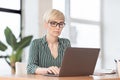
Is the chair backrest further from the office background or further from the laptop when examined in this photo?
the office background

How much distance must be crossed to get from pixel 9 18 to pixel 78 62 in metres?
2.58

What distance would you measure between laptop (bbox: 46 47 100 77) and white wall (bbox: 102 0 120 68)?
378cm

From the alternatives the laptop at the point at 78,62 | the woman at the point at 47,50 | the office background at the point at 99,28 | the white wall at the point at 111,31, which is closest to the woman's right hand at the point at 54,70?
the laptop at the point at 78,62

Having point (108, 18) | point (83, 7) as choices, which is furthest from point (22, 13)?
point (108, 18)

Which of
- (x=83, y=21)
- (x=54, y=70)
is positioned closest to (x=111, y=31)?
(x=83, y=21)

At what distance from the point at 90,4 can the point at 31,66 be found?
3615 mm

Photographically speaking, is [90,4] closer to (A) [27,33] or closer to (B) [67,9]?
(B) [67,9]

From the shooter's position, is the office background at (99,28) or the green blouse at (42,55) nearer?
the green blouse at (42,55)

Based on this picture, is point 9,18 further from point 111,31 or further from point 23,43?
point 111,31

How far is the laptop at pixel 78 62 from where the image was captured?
5.48 feet

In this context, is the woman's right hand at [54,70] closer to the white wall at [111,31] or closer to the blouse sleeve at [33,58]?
the blouse sleeve at [33,58]

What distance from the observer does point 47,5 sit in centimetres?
423

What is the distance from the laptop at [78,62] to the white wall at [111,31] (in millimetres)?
3777

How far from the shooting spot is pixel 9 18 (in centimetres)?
412
